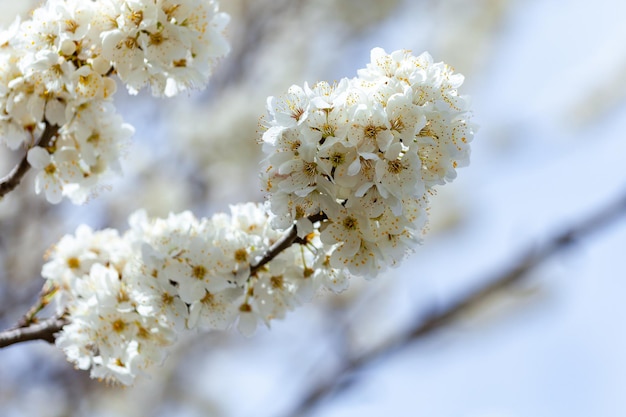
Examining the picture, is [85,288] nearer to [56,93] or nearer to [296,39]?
[56,93]

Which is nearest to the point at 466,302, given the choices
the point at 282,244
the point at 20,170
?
the point at 282,244

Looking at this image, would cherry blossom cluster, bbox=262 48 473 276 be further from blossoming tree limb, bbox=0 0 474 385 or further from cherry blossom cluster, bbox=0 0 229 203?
cherry blossom cluster, bbox=0 0 229 203

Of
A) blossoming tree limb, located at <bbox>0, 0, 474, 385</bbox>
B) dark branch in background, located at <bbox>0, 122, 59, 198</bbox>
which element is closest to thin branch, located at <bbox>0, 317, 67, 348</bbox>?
blossoming tree limb, located at <bbox>0, 0, 474, 385</bbox>

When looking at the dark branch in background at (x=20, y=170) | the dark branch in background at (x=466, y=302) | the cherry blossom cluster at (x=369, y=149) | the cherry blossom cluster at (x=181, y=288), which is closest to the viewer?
the cherry blossom cluster at (x=369, y=149)

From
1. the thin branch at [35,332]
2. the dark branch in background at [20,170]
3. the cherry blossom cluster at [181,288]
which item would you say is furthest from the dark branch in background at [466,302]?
the dark branch in background at [20,170]

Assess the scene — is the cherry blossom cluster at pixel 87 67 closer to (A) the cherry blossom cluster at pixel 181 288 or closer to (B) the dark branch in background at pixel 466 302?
(A) the cherry blossom cluster at pixel 181 288

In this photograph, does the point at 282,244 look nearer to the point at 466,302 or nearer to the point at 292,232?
the point at 292,232
